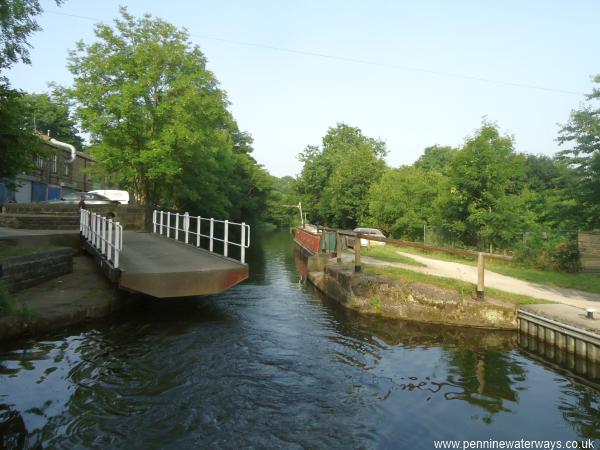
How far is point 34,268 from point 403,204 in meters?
24.6

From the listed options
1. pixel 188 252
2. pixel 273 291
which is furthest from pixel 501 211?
pixel 188 252

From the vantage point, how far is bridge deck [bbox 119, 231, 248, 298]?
28.4ft

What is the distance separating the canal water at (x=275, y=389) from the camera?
4.92 meters

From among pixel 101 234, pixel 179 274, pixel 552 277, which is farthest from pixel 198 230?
pixel 552 277

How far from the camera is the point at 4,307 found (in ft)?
24.9

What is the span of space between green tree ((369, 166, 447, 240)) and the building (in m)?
20.5

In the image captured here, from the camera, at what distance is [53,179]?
38.1 metres

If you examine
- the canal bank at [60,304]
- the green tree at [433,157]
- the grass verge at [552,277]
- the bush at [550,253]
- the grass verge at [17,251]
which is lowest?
the canal bank at [60,304]

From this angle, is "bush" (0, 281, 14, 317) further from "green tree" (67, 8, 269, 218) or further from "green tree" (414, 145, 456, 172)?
"green tree" (414, 145, 456, 172)

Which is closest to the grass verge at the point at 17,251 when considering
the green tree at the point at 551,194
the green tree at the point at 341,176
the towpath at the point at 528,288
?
the towpath at the point at 528,288

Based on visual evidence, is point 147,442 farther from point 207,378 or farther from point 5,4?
point 5,4

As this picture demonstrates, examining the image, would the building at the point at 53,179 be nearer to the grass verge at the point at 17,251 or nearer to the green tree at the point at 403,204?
the grass verge at the point at 17,251

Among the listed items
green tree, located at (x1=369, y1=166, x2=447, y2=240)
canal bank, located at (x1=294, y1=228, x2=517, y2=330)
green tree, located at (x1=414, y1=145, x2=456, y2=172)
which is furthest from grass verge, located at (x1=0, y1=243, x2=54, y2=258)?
green tree, located at (x1=414, y1=145, x2=456, y2=172)

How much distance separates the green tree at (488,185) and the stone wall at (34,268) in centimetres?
1531
